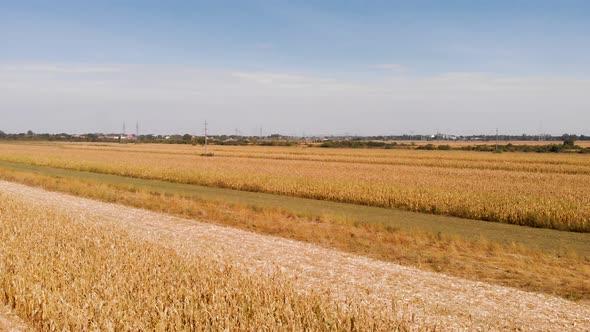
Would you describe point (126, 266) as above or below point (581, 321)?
above

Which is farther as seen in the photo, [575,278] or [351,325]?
[575,278]

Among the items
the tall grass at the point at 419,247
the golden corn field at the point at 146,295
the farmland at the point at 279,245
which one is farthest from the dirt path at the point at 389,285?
the golden corn field at the point at 146,295

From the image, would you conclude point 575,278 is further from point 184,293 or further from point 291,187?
point 291,187

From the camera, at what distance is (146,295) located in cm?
796

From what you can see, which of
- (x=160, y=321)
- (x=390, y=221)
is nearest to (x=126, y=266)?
(x=160, y=321)

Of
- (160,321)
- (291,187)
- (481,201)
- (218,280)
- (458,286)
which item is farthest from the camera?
(291,187)

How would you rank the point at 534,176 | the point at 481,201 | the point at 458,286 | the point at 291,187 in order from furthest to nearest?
the point at 534,176 → the point at 291,187 → the point at 481,201 → the point at 458,286

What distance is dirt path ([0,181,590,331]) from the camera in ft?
28.0

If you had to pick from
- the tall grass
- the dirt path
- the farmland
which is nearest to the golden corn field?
the farmland

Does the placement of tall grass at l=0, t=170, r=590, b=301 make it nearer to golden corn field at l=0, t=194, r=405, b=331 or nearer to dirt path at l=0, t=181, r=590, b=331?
dirt path at l=0, t=181, r=590, b=331

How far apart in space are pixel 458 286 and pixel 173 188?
26.2 m

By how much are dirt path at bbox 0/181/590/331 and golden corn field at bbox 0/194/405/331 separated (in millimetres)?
1198

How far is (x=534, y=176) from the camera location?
128ft

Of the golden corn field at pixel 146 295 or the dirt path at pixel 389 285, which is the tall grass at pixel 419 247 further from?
the golden corn field at pixel 146 295
